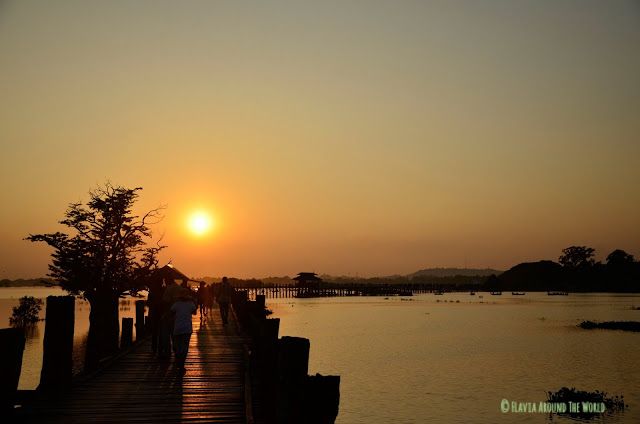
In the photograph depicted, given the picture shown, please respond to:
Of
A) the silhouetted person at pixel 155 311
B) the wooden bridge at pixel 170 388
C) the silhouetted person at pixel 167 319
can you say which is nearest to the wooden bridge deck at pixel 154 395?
the wooden bridge at pixel 170 388

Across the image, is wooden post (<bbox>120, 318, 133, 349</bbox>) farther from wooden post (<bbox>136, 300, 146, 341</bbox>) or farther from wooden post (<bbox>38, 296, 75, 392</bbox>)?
wooden post (<bbox>38, 296, 75, 392</bbox>)

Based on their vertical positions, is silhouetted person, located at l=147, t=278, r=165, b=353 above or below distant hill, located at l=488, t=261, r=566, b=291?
below

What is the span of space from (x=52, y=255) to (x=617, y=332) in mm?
45153

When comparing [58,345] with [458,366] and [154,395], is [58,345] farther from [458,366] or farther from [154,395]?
[458,366]

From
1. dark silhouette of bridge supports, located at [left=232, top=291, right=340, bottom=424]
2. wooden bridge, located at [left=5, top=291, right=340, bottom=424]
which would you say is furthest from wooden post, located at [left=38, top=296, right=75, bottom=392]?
dark silhouette of bridge supports, located at [left=232, top=291, right=340, bottom=424]

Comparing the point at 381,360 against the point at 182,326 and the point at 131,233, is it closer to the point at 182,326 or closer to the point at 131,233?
the point at 131,233

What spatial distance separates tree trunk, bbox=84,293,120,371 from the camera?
17.9 meters

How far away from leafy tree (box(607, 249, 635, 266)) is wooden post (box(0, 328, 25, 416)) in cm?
18330

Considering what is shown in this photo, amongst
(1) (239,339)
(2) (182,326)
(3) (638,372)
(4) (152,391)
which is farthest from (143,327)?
(3) (638,372)

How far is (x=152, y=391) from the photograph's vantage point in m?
12.4

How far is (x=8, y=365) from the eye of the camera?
27.4 ft

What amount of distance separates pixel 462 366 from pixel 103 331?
2073 cm

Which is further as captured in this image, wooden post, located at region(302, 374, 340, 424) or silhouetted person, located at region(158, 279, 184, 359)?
silhouetted person, located at region(158, 279, 184, 359)

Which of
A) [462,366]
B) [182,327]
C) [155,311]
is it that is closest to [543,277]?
[462,366]
